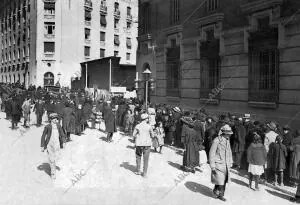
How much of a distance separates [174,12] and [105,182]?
13.2m

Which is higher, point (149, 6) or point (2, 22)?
point (2, 22)

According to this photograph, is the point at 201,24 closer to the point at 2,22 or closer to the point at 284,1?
the point at 284,1

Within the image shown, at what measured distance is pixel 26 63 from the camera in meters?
45.5

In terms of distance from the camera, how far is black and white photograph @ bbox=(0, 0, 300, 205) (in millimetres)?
7422

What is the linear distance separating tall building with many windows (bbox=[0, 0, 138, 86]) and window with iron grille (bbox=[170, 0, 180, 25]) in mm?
26030

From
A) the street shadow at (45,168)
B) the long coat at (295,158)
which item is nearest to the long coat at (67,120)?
the street shadow at (45,168)

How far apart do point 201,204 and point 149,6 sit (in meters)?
16.8

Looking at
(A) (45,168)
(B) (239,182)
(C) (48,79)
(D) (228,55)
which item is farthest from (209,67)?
(C) (48,79)

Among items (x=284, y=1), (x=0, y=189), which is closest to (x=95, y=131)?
(x=0, y=189)

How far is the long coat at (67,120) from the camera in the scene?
43.0 feet

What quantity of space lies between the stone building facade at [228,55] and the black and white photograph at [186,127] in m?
0.05

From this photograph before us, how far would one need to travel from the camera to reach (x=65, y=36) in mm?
42625

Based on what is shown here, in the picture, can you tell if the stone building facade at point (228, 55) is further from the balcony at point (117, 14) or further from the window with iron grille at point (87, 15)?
the balcony at point (117, 14)

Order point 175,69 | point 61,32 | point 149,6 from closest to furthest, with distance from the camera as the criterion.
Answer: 1. point 175,69
2. point 149,6
3. point 61,32
